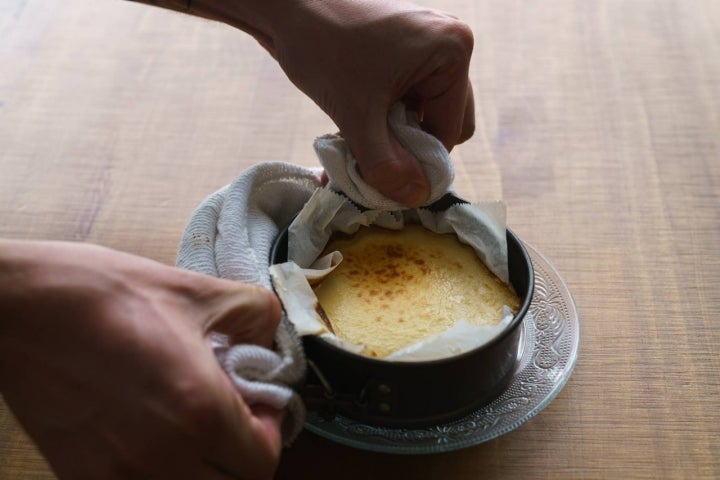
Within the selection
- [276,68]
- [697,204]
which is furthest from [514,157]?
[276,68]

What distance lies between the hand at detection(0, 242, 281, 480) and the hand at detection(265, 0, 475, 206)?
273mm

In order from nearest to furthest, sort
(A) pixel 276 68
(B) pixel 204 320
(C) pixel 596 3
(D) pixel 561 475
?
(B) pixel 204 320
(D) pixel 561 475
(A) pixel 276 68
(C) pixel 596 3

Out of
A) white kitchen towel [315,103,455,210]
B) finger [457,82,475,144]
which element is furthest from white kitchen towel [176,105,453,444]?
finger [457,82,475,144]

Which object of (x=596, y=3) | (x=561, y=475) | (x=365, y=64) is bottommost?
(x=561, y=475)

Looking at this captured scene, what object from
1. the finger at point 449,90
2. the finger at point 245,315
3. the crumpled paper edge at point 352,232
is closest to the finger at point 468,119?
the finger at point 449,90

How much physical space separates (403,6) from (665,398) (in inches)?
17.9

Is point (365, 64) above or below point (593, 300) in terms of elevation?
above

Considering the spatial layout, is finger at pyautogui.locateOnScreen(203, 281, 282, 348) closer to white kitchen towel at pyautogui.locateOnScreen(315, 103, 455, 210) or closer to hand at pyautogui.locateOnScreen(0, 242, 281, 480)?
hand at pyautogui.locateOnScreen(0, 242, 281, 480)

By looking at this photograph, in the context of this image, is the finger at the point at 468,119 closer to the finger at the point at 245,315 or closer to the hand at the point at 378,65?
the hand at the point at 378,65

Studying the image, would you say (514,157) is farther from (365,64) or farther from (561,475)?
(561,475)

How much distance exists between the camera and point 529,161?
1.03m

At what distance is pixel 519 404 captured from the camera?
2.35 feet

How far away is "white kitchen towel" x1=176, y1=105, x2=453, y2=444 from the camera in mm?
648

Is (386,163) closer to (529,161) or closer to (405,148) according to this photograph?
(405,148)
